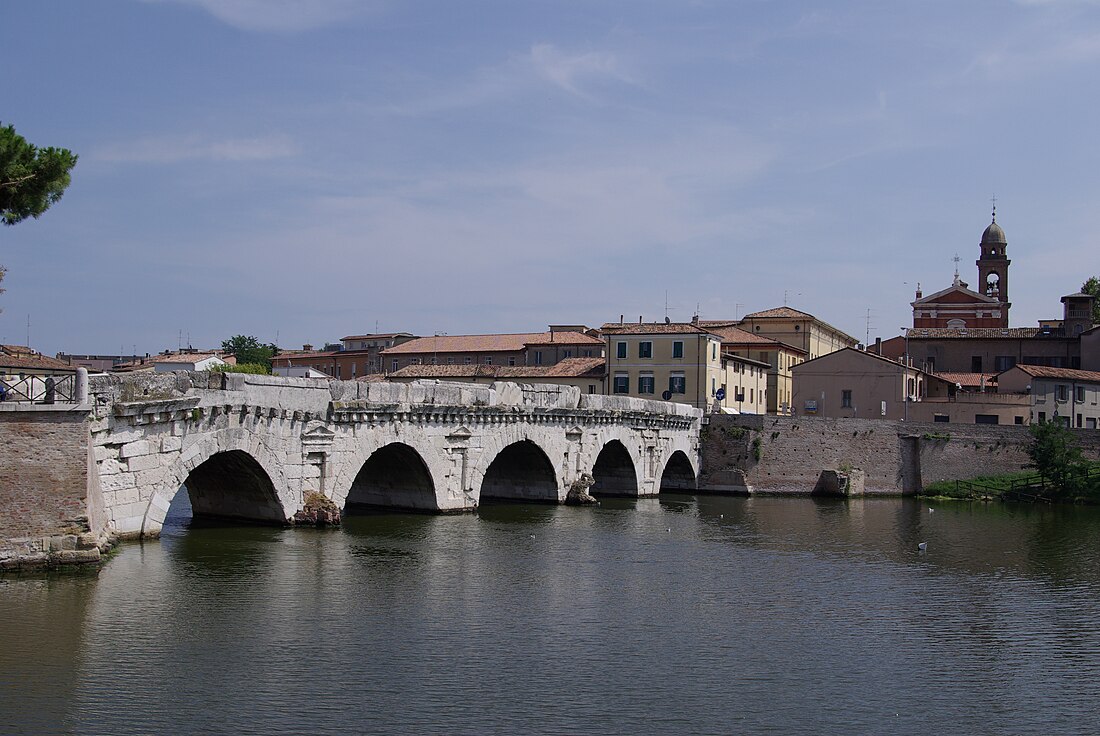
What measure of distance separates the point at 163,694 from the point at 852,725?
33.8 ft

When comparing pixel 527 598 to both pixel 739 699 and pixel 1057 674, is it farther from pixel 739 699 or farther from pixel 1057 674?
pixel 1057 674

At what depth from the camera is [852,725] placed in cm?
1691

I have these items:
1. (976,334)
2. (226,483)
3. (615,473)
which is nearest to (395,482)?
(226,483)

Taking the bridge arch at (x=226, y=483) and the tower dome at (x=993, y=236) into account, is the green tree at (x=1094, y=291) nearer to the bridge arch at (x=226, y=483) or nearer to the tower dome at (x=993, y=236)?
the tower dome at (x=993, y=236)

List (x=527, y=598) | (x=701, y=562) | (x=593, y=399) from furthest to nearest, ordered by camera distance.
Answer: (x=593, y=399), (x=701, y=562), (x=527, y=598)

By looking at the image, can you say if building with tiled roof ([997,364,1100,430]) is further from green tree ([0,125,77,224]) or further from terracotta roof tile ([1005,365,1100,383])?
green tree ([0,125,77,224])

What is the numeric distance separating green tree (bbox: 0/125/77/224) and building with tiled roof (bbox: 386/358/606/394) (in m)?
45.1

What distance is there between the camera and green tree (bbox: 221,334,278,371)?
104463 mm

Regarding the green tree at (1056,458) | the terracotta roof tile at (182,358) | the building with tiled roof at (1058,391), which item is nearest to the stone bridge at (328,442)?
the green tree at (1056,458)

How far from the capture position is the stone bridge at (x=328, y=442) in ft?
86.8

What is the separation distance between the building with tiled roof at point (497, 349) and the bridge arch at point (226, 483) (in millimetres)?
44730

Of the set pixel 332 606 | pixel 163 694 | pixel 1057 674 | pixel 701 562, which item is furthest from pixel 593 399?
pixel 163 694

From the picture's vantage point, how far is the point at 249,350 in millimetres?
107562

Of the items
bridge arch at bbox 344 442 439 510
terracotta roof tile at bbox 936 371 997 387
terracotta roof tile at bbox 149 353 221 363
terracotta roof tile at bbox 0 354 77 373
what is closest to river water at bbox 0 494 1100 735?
bridge arch at bbox 344 442 439 510
